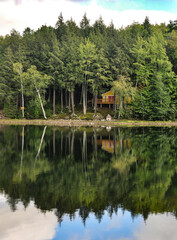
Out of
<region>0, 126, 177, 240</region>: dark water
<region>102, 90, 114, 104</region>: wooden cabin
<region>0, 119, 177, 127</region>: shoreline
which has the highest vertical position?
<region>102, 90, 114, 104</region>: wooden cabin

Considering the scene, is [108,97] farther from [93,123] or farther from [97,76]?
[93,123]

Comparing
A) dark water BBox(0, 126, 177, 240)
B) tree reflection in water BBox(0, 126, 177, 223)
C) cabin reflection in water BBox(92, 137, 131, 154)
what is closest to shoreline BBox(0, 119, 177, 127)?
cabin reflection in water BBox(92, 137, 131, 154)

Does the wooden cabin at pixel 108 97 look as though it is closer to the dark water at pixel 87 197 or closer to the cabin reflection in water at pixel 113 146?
the cabin reflection in water at pixel 113 146

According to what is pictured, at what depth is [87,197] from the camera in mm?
12078

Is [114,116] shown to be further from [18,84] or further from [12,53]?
[12,53]

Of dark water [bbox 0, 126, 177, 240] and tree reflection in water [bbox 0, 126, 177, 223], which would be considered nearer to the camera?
dark water [bbox 0, 126, 177, 240]

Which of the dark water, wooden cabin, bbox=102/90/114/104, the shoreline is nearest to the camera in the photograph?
the dark water

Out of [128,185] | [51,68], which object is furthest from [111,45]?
[128,185]

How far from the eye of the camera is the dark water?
948 cm

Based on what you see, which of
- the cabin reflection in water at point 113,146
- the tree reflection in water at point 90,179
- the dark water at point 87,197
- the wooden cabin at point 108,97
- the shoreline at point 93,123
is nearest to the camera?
the dark water at point 87,197

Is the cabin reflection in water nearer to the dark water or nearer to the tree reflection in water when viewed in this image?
the tree reflection in water

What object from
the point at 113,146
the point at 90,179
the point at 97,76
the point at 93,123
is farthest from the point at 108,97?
the point at 90,179

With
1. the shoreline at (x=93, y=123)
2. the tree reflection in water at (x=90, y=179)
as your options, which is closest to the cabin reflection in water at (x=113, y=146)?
the tree reflection in water at (x=90, y=179)

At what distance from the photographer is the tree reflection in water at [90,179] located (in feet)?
37.4
